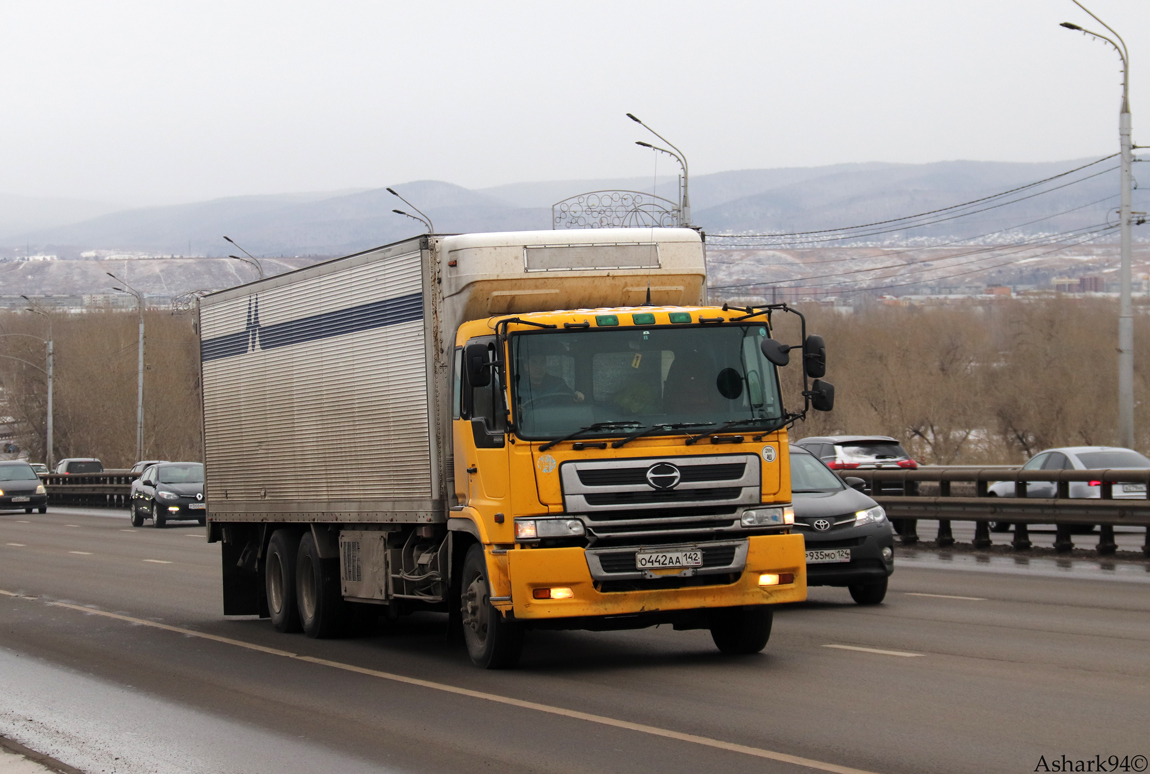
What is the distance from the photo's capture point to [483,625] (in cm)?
1039

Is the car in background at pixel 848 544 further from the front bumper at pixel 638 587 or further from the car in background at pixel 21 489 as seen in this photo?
the car in background at pixel 21 489

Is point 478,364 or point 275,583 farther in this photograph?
point 275,583

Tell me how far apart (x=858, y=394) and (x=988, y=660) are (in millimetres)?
61979

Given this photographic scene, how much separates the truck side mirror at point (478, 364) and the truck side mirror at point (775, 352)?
1.94 meters

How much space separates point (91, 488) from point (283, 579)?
42.4 meters

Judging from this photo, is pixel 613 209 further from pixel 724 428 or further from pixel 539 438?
pixel 539 438

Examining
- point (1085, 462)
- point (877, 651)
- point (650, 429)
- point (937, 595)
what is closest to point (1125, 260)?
point (1085, 462)

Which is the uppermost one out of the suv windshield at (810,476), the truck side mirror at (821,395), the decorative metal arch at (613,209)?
the decorative metal arch at (613,209)

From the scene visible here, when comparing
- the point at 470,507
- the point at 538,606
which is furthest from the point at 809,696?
the point at 470,507

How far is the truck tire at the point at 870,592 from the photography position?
47.4 feet

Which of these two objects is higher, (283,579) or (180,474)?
(180,474)

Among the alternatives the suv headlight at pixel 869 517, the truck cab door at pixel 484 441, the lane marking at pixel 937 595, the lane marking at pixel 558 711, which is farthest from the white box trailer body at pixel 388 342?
the lane marking at pixel 937 595

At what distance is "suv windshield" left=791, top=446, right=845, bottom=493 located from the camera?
49.5 feet

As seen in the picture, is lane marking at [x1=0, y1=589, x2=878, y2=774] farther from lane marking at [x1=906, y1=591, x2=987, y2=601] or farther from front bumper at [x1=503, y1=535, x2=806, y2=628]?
lane marking at [x1=906, y1=591, x2=987, y2=601]
